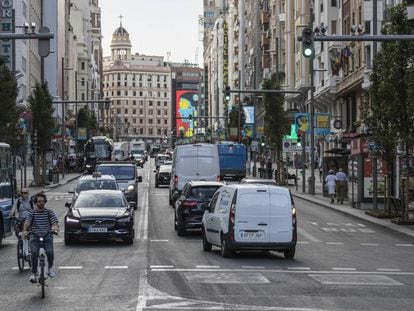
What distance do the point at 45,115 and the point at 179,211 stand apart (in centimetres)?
4126

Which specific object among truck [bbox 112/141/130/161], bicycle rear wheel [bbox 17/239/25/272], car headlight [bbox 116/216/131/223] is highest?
truck [bbox 112/141/130/161]

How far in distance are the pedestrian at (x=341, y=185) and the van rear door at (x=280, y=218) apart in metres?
26.0

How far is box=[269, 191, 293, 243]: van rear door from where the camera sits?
22984mm

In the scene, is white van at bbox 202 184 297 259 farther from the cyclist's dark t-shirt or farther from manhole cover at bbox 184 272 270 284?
the cyclist's dark t-shirt

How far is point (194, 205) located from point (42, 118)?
4161 cm

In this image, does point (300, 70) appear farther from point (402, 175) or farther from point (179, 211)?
point (179, 211)

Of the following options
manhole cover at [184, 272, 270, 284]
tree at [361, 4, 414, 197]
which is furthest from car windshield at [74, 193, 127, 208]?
tree at [361, 4, 414, 197]

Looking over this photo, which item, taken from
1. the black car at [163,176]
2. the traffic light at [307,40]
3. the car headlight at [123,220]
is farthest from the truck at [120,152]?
the traffic light at [307,40]

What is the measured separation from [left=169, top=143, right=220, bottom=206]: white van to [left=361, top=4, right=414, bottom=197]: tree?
901cm

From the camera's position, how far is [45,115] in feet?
230

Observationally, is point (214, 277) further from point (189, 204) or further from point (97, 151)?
point (97, 151)

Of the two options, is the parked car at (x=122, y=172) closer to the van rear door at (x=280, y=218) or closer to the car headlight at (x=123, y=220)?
the car headlight at (x=123, y=220)

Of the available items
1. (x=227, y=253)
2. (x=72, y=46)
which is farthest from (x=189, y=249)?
(x=72, y=46)

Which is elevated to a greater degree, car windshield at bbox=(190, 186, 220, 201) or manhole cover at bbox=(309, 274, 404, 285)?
car windshield at bbox=(190, 186, 220, 201)
